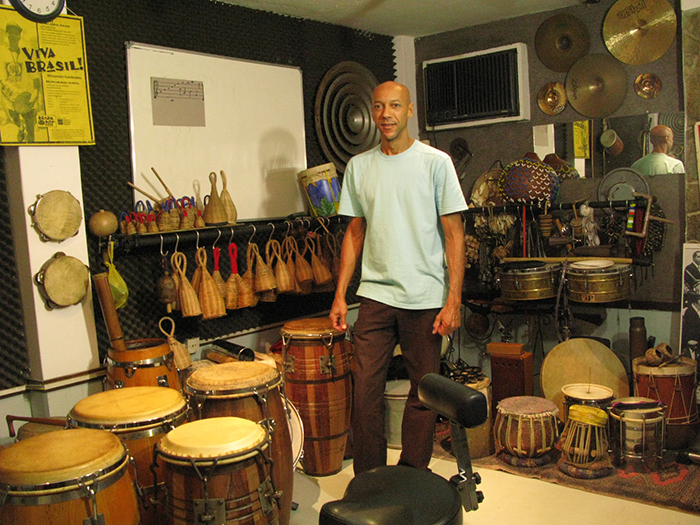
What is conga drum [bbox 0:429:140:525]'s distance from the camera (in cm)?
214

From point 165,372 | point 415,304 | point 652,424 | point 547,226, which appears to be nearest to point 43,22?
point 165,372

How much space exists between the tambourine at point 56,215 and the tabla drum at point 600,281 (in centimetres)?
301

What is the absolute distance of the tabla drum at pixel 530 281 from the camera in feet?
14.4

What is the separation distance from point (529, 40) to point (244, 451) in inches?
163

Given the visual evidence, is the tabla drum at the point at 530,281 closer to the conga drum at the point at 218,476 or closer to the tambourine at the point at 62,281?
the conga drum at the point at 218,476

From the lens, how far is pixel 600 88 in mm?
4844

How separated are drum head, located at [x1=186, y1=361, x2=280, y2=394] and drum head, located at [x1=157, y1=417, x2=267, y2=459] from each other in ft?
0.81

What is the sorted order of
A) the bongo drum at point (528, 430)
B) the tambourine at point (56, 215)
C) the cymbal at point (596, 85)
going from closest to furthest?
A: 1. the tambourine at point (56, 215)
2. the bongo drum at point (528, 430)
3. the cymbal at point (596, 85)

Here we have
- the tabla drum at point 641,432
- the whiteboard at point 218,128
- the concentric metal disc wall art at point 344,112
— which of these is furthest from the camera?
the concentric metal disc wall art at point 344,112

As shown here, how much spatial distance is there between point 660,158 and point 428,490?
12.0 ft

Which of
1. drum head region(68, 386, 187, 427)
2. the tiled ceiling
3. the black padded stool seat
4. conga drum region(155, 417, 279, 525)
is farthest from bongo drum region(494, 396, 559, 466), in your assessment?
the tiled ceiling

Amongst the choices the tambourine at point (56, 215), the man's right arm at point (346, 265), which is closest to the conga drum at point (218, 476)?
the man's right arm at point (346, 265)

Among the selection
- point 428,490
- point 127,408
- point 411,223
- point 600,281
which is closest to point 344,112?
point 411,223

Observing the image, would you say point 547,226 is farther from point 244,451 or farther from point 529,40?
point 244,451
